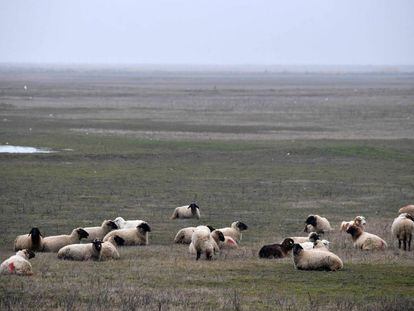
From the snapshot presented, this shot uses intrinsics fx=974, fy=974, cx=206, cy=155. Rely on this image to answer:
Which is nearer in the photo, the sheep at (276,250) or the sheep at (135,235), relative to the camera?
the sheep at (276,250)

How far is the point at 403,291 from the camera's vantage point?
52.4ft

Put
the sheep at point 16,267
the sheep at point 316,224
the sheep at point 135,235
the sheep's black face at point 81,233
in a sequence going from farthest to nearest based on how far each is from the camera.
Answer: the sheep at point 316,224, the sheep at point 135,235, the sheep's black face at point 81,233, the sheep at point 16,267

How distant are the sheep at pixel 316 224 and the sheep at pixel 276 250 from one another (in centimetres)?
353

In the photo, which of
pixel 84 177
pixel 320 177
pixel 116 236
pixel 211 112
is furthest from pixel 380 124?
pixel 116 236

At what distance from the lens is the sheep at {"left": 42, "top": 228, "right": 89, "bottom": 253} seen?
67.1ft

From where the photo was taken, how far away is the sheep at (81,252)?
1897 centimetres

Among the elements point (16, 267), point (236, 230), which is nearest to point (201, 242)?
point (236, 230)

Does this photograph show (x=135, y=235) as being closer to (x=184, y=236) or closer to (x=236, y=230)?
(x=184, y=236)

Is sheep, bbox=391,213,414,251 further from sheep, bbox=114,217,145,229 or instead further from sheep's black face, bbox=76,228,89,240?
sheep's black face, bbox=76,228,89,240

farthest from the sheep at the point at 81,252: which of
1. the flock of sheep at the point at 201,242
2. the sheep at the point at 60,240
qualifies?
the sheep at the point at 60,240

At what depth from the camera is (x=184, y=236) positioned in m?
21.5

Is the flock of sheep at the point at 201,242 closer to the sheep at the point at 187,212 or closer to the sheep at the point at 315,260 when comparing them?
the sheep at the point at 315,260

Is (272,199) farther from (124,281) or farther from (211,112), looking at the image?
(211,112)

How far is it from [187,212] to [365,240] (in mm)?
6050
